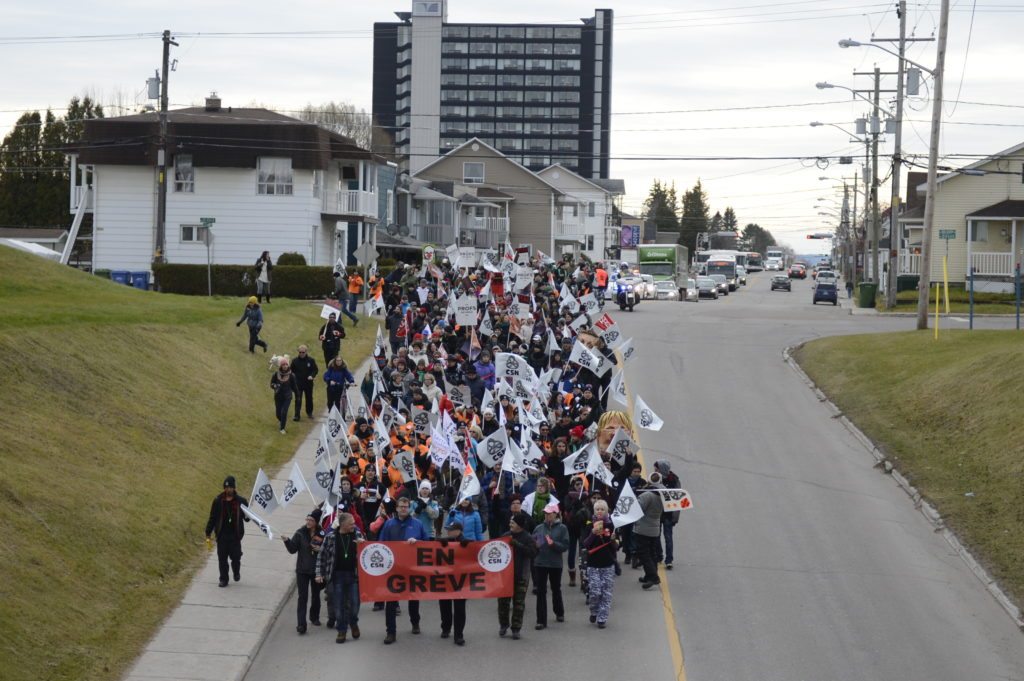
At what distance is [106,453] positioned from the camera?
19328 millimetres

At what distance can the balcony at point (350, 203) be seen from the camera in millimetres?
58531

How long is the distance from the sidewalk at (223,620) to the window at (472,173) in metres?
83.5

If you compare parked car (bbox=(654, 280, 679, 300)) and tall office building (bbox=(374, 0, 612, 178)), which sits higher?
tall office building (bbox=(374, 0, 612, 178))

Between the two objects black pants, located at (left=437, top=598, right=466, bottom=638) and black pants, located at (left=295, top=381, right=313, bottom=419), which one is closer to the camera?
black pants, located at (left=437, top=598, right=466, bottom=638)

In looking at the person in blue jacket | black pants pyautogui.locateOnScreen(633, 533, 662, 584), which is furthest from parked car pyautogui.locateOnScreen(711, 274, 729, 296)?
the person in blue jacket

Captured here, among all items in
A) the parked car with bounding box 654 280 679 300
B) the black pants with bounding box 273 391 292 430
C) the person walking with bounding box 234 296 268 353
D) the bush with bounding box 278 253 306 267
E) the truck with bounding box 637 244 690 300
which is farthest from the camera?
the truck with bounding box 637 244 690 300

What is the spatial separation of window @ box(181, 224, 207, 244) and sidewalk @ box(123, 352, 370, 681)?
39531mm

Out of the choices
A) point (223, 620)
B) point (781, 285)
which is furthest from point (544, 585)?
point (781, 285)

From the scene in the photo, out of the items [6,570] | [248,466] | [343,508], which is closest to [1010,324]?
[248,466]

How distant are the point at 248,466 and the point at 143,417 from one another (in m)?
2.00

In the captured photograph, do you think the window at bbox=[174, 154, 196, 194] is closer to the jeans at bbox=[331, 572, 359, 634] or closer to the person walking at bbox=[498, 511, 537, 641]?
the jeans at bbox=[331, 572, 359, 634]

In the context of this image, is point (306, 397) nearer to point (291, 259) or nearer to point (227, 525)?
point (227, 525)

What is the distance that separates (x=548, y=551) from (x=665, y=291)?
50.7 meters

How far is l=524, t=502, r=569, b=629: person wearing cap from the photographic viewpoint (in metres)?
14.8
